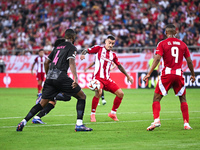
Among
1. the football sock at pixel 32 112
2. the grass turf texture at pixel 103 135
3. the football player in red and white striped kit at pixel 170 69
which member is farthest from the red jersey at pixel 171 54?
the football sock at pixel 32 112

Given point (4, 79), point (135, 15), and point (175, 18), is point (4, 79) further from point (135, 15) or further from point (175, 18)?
point (175, 18)

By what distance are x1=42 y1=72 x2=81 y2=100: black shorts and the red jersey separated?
1978mm

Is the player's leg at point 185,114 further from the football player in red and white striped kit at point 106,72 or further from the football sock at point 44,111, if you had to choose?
the football sock at point 44,111

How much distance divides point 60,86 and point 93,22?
2289 cm

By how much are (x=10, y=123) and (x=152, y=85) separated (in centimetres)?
1780

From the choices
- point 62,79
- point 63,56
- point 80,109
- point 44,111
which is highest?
point 63,56

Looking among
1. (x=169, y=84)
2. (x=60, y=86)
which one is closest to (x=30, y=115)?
(x=60, y=86)

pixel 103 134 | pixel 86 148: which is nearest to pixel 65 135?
pixel 103 134

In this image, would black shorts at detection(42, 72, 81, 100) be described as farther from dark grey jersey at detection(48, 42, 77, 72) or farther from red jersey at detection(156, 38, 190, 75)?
red jersey at detection(156, 38, 190, 75)

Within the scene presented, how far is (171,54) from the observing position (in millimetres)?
8883

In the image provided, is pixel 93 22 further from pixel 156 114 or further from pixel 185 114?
pixel 156 114

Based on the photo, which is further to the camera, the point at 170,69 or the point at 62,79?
the point at 170,69

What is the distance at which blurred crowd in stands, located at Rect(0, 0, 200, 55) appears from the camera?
1104 inches

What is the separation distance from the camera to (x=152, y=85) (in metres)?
27.2
